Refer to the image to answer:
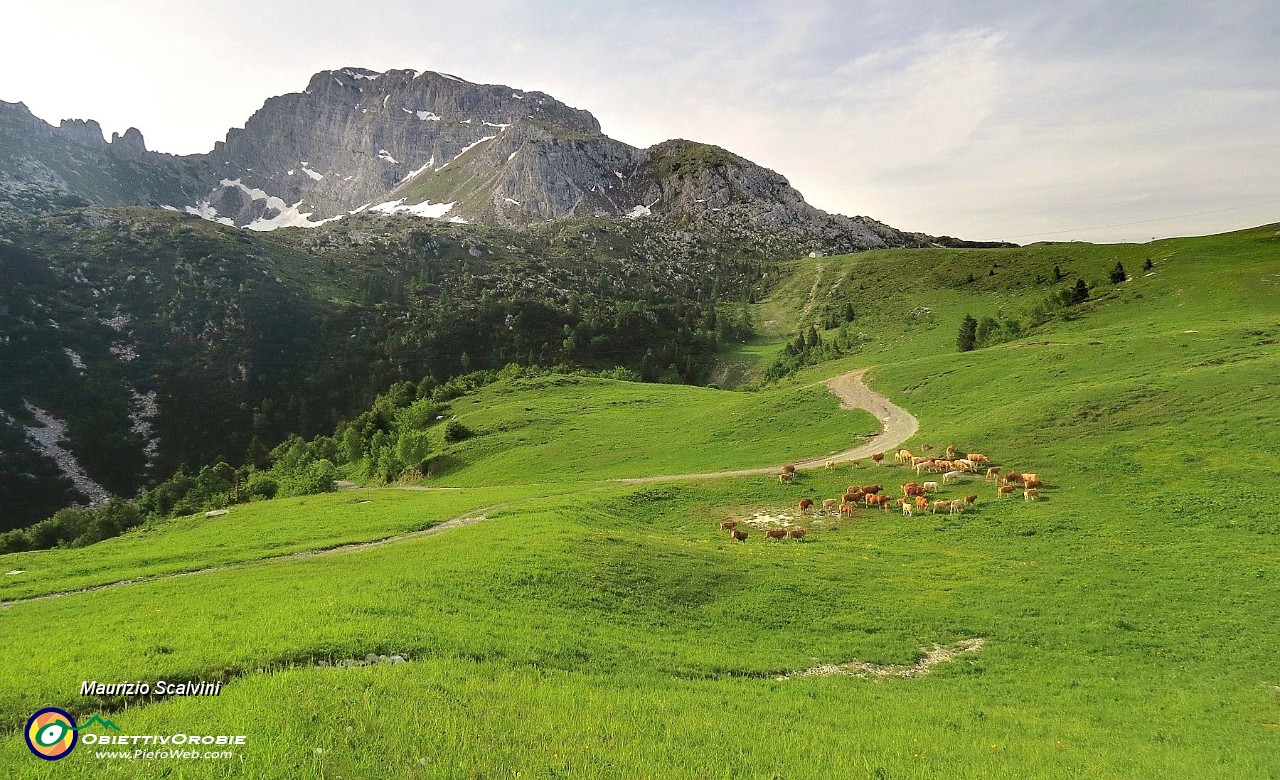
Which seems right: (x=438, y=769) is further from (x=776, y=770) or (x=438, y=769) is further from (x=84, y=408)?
(x=84, y=408)

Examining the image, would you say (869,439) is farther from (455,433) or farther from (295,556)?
(455,433)

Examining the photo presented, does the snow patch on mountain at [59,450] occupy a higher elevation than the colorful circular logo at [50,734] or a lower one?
lower

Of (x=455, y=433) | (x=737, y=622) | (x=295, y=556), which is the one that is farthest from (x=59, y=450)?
(x=737, y=622)

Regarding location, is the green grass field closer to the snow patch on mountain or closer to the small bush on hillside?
the small bush on hillside

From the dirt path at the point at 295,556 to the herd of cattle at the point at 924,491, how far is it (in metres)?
17.3

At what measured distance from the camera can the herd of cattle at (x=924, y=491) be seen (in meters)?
34.4

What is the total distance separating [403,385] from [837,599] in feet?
405

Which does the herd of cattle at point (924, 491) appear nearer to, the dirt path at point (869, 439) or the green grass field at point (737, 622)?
the green grass field at point (737, 622)

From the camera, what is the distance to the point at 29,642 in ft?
46.8

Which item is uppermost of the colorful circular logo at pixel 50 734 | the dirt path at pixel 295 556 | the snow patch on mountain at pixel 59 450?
the colorful circular logo at pixel 50 734

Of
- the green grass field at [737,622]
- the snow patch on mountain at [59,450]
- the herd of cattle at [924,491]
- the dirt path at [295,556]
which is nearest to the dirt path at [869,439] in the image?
the green grass field at [737,622]

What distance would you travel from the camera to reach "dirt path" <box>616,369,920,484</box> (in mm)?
49500

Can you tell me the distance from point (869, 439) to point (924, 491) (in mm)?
17390

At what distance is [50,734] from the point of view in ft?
29.1
